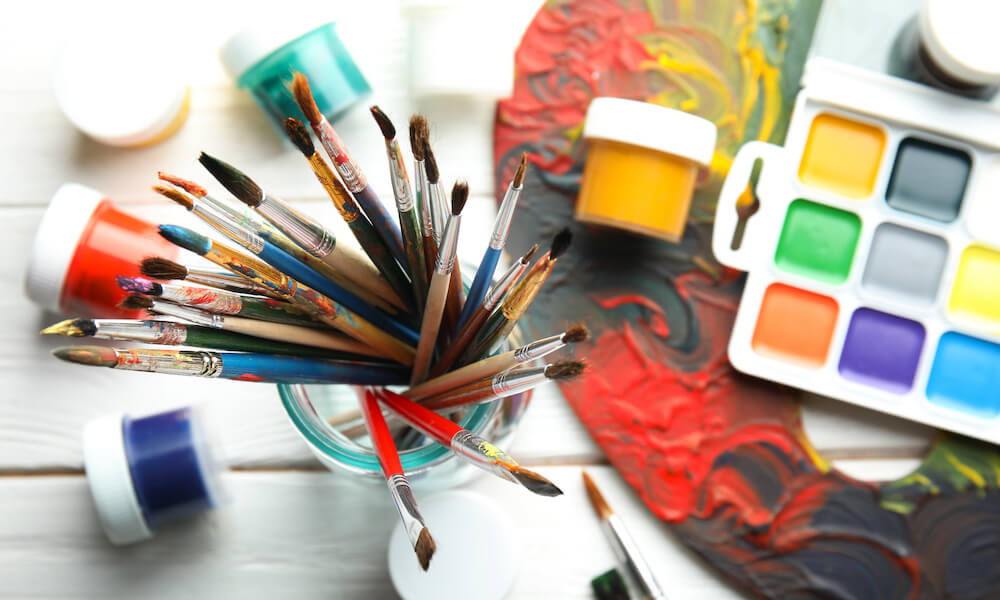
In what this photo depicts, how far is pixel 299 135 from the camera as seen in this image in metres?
0.29

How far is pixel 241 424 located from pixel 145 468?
6cm

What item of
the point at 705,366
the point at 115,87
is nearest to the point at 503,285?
the point at 705,366

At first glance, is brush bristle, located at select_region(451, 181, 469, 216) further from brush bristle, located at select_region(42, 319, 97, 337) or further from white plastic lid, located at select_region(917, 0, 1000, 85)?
white plastic lid, located at select_region(917, 0, 1000, 85)

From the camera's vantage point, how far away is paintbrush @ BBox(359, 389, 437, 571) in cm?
28

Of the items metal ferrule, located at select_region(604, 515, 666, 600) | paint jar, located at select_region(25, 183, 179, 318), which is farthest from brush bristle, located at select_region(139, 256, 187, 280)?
metal ferrule, located at select_region(604, 515, 666, 600)

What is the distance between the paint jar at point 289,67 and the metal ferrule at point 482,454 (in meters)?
0.27

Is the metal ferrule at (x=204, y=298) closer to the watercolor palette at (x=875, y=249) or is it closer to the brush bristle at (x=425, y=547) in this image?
the brush bristle at (x=425, y=547)

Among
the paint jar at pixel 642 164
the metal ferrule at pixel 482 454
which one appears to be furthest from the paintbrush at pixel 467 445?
the paint jar at pixel 642 164

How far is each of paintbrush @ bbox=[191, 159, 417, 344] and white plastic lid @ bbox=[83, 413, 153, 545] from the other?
0.75ft

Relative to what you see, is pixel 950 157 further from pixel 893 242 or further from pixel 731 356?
pixel 731 356

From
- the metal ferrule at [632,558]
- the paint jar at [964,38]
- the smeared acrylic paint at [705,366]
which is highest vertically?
the paint jar at [964,38]

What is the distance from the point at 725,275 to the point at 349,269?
28 cm

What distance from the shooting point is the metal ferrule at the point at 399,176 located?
12.1 inches

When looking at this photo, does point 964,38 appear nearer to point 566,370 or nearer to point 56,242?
point 566,370
